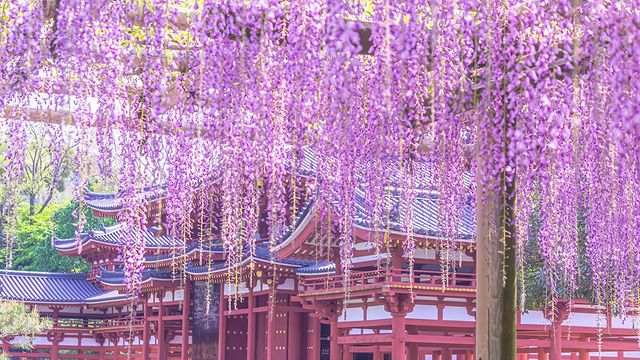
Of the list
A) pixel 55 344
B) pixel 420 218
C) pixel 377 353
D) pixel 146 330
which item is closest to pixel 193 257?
pixel 146 330

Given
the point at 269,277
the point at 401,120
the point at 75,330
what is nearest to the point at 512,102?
the point at 401,120

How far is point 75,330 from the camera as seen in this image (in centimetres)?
3475

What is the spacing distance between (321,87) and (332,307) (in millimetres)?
13110

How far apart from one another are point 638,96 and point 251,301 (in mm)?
18167

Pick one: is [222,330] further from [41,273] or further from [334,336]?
[41,273]

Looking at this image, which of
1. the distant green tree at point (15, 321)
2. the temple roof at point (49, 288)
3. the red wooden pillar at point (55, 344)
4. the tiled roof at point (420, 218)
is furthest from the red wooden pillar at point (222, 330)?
the red wooden pillar at point (55, 344)

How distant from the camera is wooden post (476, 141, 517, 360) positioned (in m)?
7.70

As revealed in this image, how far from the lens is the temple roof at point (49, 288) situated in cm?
3422

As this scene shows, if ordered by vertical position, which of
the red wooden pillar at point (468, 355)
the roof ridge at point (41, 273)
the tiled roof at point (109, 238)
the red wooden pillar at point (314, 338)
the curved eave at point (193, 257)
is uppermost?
the tiled roof at point (109, 238)

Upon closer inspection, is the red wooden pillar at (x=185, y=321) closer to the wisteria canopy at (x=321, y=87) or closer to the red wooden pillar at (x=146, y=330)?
the red wooden pillar at (x=146, y=330)

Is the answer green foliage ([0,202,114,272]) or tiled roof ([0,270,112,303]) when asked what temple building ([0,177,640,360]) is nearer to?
tiled roof ([0,270,112,303])

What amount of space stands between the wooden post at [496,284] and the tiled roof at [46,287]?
1126 inches

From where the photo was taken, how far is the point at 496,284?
7742 millimetres

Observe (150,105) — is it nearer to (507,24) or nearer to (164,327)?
(507,24)
